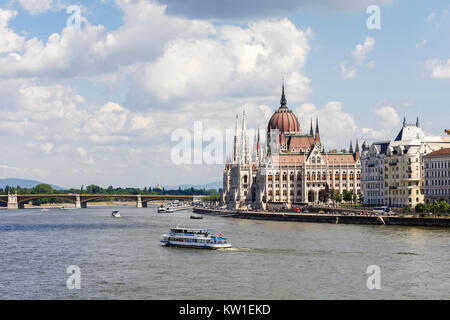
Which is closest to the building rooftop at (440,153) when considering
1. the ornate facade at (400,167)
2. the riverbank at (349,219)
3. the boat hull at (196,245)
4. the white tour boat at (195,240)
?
the ornate facade at (400,167)

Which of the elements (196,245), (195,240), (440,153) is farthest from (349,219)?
(196,245)

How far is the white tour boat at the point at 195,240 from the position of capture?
277 ft

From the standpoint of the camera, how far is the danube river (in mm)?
53562

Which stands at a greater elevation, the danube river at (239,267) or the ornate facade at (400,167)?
the ornate facade at (400,167)

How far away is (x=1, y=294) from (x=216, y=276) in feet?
60.3

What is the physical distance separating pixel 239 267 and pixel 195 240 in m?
21.2

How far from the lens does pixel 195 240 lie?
286ft

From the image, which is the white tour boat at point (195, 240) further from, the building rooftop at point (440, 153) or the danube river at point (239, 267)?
the building rooftop at point (440, 153)

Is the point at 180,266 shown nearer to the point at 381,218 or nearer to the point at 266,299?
the point at 266,299

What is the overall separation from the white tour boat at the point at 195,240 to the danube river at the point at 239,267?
1.76 m

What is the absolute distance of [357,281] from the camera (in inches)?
2281

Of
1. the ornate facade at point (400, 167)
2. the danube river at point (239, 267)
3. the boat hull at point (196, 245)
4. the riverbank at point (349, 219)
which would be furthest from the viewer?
the ornate facade at point (400, 167)

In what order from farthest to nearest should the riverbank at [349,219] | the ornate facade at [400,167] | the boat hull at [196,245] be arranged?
the ornate facade at [400,167], the riverbank at [349,219], the boat hull at [196,245]
